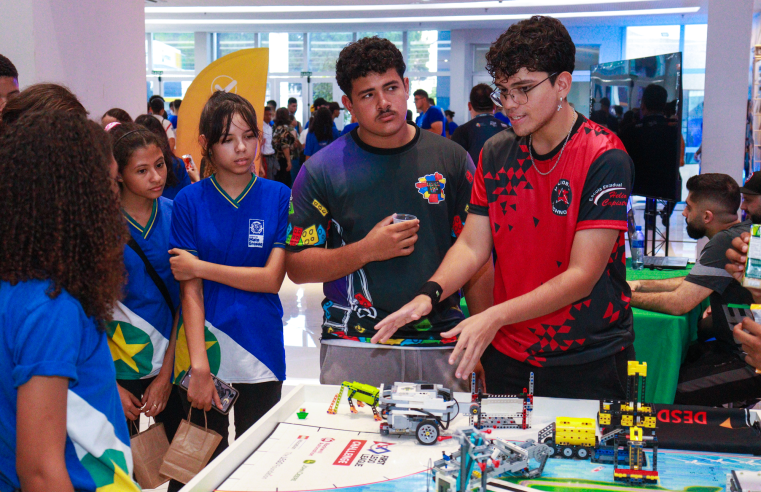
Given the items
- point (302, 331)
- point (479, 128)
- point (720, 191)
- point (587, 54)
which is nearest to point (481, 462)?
point (720, 191)

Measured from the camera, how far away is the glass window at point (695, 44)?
586 inches

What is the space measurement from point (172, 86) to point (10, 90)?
1626 centimetres

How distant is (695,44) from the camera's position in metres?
15.0

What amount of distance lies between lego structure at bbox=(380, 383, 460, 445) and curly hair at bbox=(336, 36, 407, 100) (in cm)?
95

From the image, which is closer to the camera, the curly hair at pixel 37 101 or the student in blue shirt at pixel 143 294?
the curly hair at pixel 37 101

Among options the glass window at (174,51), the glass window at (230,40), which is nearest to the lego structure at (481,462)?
the glass window at (230,40)

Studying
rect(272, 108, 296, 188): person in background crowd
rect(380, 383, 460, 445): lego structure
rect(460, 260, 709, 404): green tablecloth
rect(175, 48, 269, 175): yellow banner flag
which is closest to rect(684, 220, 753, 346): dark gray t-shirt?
rect(460, 260, 709, 404): green tablecloth

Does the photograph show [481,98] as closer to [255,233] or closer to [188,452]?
[255,233]

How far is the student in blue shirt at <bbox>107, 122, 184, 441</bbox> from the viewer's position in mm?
2117

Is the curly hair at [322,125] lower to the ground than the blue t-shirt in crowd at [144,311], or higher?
higher

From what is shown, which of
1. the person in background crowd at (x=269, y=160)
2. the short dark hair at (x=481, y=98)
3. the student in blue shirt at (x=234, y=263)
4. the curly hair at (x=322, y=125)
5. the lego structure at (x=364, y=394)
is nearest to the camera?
the lego structure at (x=364, y=394)

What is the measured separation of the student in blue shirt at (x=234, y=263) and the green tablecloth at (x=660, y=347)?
188 cm

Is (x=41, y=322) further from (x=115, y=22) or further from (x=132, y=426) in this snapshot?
(x=115, y=22)

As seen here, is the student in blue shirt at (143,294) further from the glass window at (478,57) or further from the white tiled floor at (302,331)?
the glass window at (478,57)
